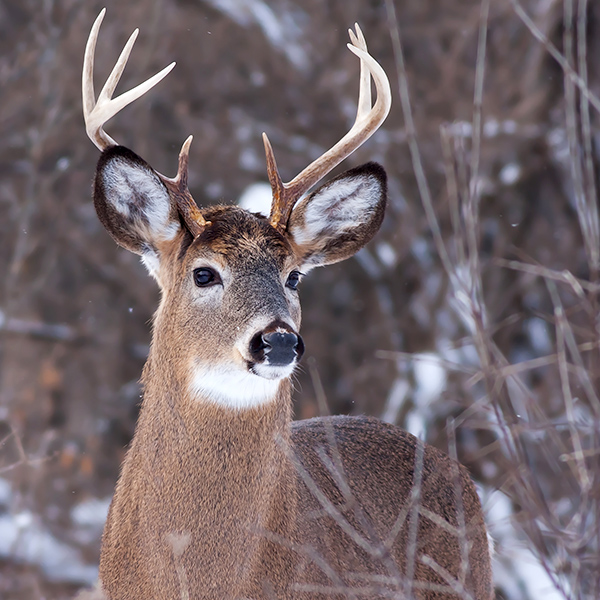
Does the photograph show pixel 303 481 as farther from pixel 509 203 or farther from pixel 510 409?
pixel 509 203

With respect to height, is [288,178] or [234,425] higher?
[288,178]

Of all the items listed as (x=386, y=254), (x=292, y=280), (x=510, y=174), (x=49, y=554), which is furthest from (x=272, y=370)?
(x=510, y=174)

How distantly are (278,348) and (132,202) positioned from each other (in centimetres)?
102

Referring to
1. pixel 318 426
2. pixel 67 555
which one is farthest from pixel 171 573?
pixel 67 555

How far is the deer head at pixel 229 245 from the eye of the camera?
399 cm

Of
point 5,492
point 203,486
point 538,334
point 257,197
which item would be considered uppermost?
point 257,197

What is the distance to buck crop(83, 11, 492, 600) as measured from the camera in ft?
12.7

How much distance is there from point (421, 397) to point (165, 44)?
4168 millimetres

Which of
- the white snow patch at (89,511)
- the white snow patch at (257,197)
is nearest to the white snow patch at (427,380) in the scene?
the white snow patch at (257,197)

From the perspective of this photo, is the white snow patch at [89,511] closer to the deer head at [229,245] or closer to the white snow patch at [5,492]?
the white snow patch at [5,492]

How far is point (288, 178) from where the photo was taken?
10586 mm

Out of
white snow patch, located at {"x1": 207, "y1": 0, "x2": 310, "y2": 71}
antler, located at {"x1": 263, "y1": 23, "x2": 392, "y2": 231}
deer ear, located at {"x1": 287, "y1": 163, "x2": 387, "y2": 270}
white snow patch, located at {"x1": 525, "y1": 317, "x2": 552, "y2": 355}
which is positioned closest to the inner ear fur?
antler, located at {"x1": 263, "y1": 23, "x2": 392, "y2": 231}

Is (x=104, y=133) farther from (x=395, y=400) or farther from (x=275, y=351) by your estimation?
(x=395, y=400)

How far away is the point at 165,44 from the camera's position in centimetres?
1066
